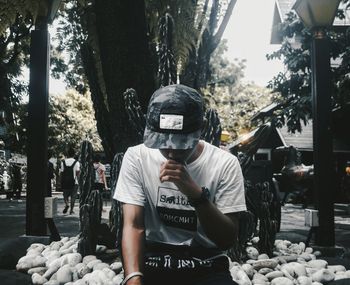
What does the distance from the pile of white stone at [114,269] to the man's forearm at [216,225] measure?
2186mm

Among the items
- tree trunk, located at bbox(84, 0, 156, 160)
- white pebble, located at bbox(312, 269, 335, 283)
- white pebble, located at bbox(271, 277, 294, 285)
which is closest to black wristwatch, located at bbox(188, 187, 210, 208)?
white pebble, located at bbox(271, 277, 294, 285)

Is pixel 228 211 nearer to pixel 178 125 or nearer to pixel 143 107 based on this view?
pixel 178 125

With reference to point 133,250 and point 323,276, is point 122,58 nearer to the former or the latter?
point 323,276

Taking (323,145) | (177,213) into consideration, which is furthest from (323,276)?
(177,213)

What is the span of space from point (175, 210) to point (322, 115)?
15.4 feet

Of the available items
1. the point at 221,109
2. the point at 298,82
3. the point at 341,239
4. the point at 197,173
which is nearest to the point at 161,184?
the point at 197,173

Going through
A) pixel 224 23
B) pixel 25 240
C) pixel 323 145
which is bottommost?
pixel 25 240

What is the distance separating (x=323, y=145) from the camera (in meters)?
6.46

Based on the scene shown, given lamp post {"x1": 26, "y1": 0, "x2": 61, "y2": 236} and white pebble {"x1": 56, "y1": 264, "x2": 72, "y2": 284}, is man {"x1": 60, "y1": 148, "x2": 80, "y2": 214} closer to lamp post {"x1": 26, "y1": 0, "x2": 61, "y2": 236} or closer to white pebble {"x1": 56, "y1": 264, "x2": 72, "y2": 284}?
lamp post {"x1": 26, "y1": 0, "x2": 61, "y2": 236}

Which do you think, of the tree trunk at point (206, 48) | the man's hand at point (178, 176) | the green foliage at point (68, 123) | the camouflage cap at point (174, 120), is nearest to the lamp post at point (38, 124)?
the camouflage cap at point (174, 120)

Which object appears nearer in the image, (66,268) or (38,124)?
(66,268)

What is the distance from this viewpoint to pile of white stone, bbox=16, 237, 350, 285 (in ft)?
14.1

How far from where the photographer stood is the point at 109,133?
595 cm

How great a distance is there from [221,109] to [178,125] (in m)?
38.1
